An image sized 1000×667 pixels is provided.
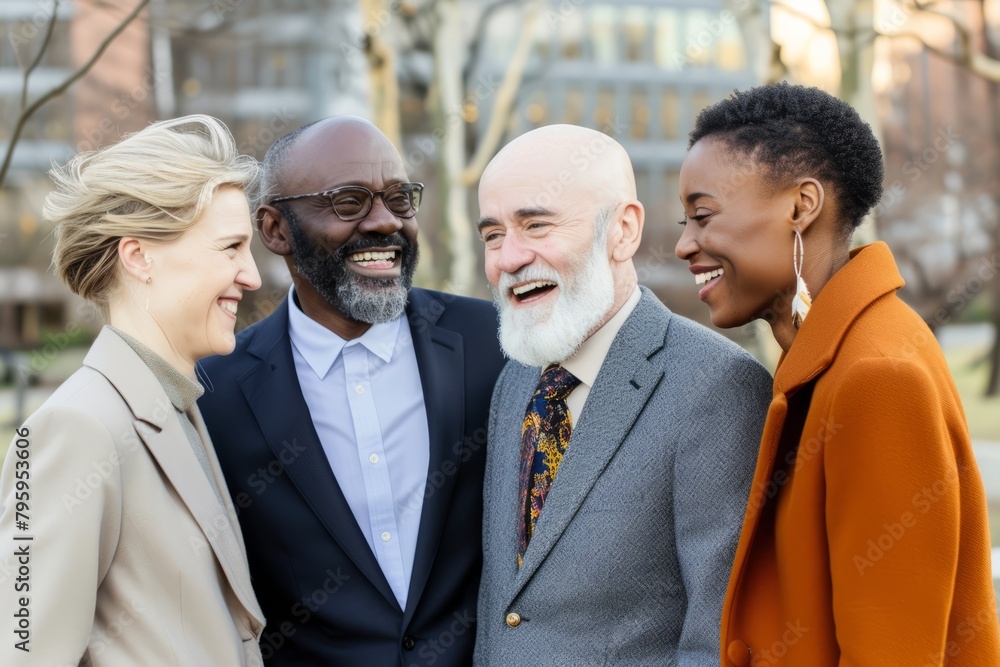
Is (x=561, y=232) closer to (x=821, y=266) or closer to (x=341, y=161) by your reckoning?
(x=821, y=266)

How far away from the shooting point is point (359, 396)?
10.1 ft

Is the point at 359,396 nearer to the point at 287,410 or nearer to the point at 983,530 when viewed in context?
the point at 287,410

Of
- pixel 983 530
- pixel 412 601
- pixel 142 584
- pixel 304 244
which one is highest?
pixel 304 244

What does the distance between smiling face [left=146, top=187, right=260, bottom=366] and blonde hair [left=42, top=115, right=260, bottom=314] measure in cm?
4

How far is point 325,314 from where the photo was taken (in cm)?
323

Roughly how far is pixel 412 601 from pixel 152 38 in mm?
13105

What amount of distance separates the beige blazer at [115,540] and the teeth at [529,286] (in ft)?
3.15

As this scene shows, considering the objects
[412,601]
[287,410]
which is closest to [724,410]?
[412,601]

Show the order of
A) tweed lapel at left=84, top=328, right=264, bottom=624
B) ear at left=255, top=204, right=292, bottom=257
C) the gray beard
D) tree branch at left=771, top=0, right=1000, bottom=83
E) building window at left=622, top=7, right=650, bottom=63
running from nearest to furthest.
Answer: tweed lapel at left=84, top=328, right=264, bottom=624 → the gray beard → ear at left=255, top=204, right=292, bottom=257 → tree branch at left=771, top=0, right=1000, bottom=83 → building window at left=622, top=7, right=650, bottom=63

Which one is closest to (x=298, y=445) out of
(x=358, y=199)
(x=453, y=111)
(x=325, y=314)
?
(x=325, y=314)

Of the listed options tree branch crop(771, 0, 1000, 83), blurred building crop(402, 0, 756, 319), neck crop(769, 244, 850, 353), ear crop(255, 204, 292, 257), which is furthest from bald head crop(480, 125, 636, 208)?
blurred building crop(402, 0, 756, 319)

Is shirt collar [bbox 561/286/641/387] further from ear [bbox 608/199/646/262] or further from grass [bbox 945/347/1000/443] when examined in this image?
grass [bbox 945/347/1000/443]

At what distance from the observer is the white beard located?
104 inches
